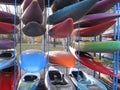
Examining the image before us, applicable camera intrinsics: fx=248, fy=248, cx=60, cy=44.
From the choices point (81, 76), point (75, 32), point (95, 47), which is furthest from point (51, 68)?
point (95, 47)

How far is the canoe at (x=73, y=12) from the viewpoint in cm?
216

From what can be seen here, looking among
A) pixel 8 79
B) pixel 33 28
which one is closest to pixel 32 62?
pixel 33 28

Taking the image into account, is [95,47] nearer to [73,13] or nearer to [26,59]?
[73,13]

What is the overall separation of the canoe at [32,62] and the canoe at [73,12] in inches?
14.6

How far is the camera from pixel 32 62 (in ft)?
6.86

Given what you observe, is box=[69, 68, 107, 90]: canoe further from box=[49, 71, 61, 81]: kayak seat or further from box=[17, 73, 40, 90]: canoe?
box=[17, 73, 40, 90]: canoe

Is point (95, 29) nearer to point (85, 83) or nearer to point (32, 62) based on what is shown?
point (85, 83)

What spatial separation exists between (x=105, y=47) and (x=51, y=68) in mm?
837

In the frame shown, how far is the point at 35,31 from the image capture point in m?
2.12

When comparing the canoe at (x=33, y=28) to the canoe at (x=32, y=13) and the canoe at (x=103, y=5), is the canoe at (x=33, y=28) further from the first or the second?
the canoe at (x=103, y=5)

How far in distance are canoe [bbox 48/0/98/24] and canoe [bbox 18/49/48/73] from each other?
371 mm

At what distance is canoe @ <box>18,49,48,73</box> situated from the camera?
1971 millimetres

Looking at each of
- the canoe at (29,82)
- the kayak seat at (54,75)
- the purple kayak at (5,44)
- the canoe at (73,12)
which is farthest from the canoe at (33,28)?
the kayak seat at (54,75)

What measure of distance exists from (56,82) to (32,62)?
0.42m
